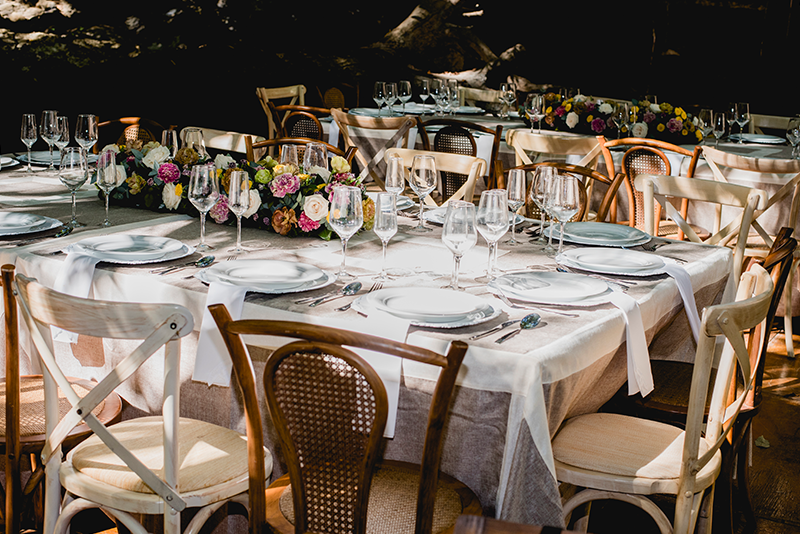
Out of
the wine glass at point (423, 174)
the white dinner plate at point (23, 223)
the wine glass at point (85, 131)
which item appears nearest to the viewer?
the white dinner plate at point (23, 223)

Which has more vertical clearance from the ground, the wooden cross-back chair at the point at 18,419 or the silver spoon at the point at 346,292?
the silver spoon at the point at 346,292

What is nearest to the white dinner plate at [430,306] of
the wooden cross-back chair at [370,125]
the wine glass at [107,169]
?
the wine glass at [107,169]

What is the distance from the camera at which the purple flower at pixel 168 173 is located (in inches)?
112

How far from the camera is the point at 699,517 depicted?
2186 millimetres

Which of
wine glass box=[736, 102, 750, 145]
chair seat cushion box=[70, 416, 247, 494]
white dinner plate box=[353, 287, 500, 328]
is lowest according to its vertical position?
chair seat cushion box=[70, 416, 247, 494]

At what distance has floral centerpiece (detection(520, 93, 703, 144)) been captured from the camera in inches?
204

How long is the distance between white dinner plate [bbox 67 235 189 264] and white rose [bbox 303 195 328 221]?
0.36 metres

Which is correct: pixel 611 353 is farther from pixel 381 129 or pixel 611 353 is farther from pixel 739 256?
pixel 381 129

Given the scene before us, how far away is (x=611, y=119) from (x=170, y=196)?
11.2 feet

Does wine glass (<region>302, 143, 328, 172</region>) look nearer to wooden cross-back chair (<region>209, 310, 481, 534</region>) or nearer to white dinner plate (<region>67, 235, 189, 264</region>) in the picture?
white dinner plate (<region>67, 235, 189, 264</region>)

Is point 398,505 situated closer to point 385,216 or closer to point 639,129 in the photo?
point 385,216

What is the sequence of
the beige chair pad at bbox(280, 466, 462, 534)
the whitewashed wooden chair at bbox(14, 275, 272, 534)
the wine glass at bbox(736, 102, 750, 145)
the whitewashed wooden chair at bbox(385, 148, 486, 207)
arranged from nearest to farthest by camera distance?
the whitewashed wooden chair at bbox(14, 275, 272, 534)
the beige chair pad at bbox(280, 466, 462, 534)
the whitewashed wooden chair at bbox(385, 148, 486, 207)
the wine glass at bbox(736, 102, 750, 145)

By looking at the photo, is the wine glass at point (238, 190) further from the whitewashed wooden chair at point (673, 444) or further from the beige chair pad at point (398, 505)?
the whitewashed wooden chair at point (673, 444)

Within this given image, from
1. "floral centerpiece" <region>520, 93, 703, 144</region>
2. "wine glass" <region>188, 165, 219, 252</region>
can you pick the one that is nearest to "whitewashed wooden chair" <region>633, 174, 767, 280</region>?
"wine glass" <region>188, 165, 219, 252</region>
